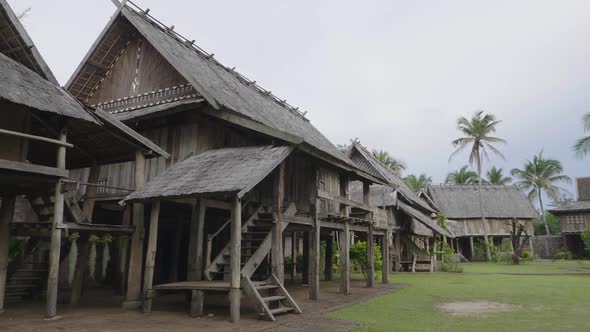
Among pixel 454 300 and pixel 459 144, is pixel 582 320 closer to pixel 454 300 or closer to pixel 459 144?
pixel 454 300

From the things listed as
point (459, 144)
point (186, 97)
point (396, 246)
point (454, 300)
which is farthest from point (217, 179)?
point (459, 144)

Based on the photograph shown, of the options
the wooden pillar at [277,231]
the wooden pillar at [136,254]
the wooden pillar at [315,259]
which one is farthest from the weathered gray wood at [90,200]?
the wooden pillar at [315,259]

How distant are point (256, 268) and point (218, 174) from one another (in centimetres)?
258

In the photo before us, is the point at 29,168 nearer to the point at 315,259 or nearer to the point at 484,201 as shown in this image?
the point at 315,259

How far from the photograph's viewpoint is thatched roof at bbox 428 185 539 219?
44.3m

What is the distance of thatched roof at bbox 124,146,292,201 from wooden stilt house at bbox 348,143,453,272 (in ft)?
52.9

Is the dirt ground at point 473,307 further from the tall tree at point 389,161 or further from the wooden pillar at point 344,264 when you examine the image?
the tall tree at point 389,161

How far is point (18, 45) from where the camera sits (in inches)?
412

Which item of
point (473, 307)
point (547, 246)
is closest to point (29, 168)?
point (473, 307)

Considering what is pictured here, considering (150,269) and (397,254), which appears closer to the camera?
(150,269)

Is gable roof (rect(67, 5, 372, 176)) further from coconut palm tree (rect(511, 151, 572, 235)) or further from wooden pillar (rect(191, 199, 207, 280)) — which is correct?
coconut palm tree (rect(511, 151, 572, 235))

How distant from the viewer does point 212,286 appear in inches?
362

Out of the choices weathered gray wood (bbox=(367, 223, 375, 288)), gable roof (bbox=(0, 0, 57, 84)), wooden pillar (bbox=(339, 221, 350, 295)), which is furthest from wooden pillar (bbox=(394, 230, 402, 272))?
gable roof (bbox=(0, 0, 57, 84))

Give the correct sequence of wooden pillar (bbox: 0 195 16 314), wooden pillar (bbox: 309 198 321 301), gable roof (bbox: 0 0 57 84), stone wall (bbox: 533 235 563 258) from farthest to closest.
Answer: stone wall (bbox: 533 235 563 258)
wooden pillar (bbox: 309 198 321 301)
gable roof (bbox: 0 0 57 84)
wooden pillar (bbox: 0 195 16 314)
